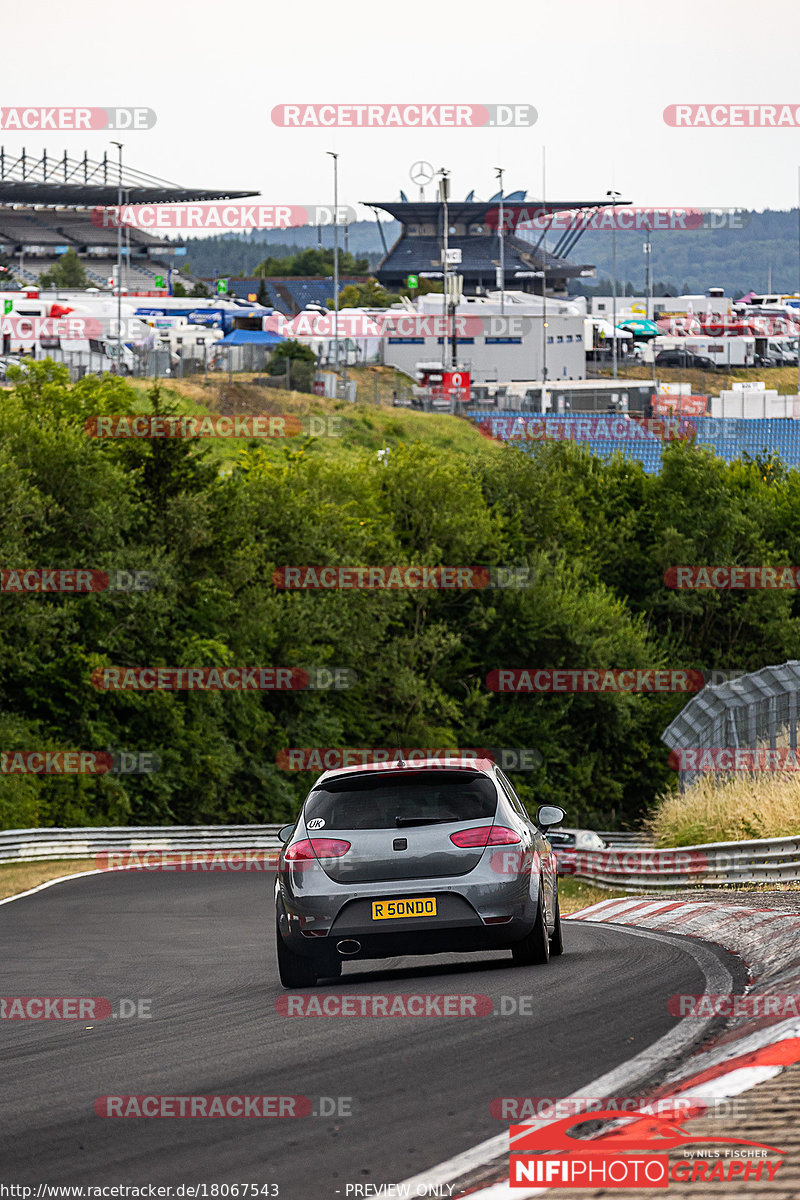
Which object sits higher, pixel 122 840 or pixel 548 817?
pixel 548 817

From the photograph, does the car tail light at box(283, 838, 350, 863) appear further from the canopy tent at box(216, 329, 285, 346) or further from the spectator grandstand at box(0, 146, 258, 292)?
the spectator grandstand at box(0, 146, 258, 292)

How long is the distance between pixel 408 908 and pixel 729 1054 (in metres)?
3.07

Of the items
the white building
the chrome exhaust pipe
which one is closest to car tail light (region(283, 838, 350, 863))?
the chrome exhaust pipe

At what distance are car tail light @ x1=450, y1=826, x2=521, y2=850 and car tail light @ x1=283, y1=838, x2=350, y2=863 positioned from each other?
26.2 inches

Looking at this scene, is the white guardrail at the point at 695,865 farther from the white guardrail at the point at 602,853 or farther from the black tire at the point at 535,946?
the black tire at the point at 535,946

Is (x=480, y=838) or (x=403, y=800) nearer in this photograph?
(x=480, y=838)

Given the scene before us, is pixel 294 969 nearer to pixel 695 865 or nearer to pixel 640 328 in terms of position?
pixel 695 865

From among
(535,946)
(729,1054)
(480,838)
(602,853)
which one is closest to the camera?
(729,1054)

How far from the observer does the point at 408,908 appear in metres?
8.98

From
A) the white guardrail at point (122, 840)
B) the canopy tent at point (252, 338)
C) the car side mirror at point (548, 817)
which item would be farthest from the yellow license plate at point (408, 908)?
the canopy tent at point (252, 338)

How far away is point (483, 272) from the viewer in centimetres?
18575

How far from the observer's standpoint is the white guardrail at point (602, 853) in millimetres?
16531

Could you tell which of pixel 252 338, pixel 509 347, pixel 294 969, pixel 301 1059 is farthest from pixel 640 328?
pixel 301 1059

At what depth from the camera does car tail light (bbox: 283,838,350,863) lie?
9.13 metres
